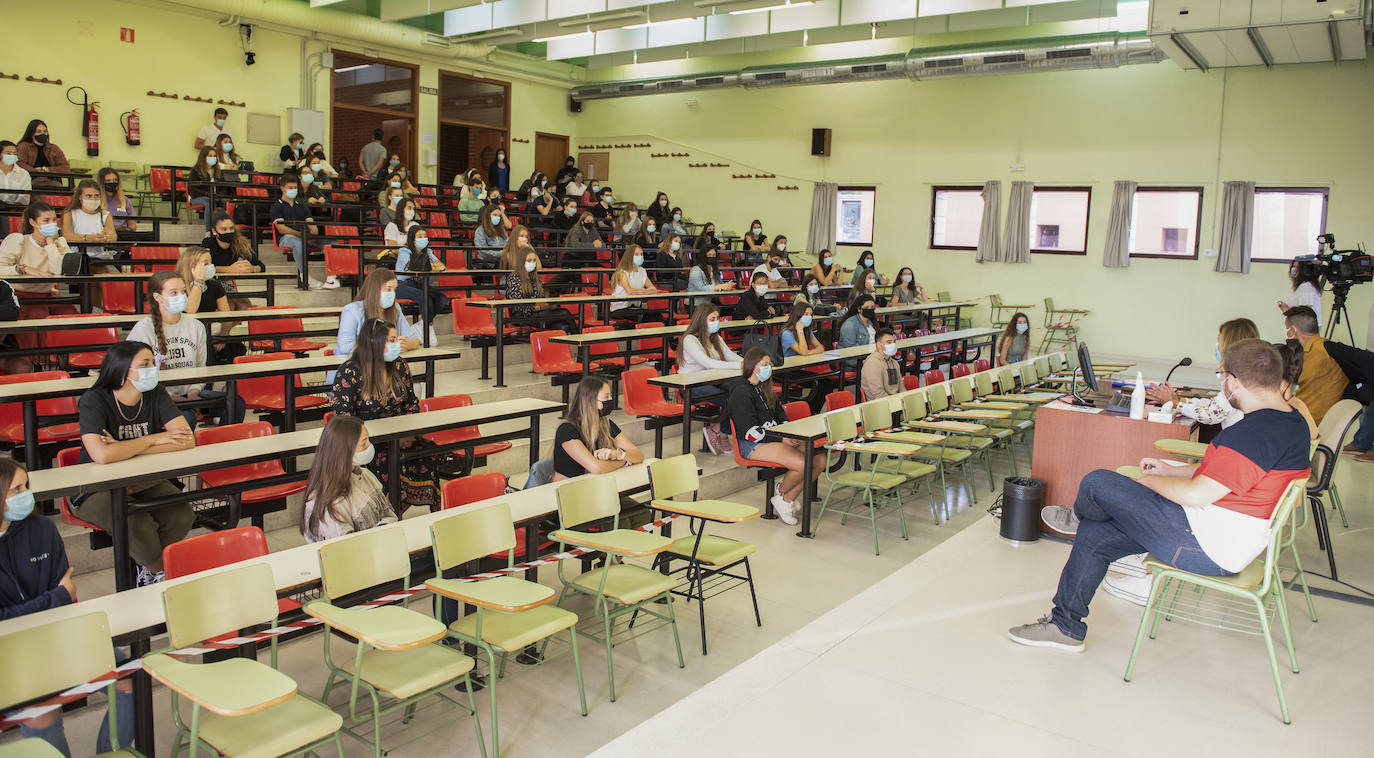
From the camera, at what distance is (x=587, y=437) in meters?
5.13

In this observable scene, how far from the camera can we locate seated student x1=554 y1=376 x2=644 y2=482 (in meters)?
5.07

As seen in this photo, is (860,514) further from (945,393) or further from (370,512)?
(370,512)

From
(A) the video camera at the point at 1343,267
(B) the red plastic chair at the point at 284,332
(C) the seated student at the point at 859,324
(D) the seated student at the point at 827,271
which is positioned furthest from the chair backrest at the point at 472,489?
(D) the seated student at the point at 827,271

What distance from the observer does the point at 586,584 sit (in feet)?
13.8

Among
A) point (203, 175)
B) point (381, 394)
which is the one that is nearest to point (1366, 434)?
point (381, 394)

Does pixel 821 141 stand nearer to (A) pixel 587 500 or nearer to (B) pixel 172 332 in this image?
(B) pixel 172 332

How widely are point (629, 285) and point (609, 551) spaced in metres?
6.52

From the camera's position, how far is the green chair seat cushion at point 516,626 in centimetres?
356

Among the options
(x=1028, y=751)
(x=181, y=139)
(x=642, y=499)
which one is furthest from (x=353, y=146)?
(x=1028, y=751)

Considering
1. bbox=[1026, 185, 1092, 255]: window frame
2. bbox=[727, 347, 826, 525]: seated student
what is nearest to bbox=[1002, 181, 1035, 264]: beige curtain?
bbox=[1026, 185, 1092, 255]: window frame

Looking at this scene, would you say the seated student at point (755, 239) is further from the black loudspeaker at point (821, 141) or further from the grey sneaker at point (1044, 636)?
the grey sneaker at point (1044, 636)

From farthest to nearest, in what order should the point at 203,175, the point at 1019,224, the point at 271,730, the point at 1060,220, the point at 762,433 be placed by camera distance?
1. the point at 1019,224
2. the point at 1060,220
3. the point at 203,175
4. the point at 762,433
5. the point at 271,730

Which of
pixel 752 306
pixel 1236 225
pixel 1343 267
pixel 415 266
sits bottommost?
pixel 752 306

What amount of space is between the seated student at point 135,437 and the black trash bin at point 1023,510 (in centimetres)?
425
